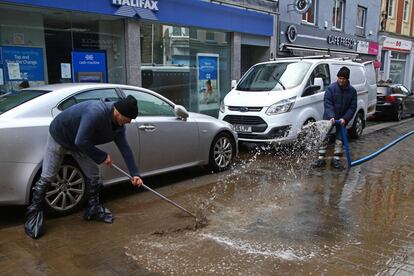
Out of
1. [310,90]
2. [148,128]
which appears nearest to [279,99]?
[310,90]

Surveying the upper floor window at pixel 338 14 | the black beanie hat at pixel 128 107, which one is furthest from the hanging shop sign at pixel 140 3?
the upper floor window at pixel 338 14

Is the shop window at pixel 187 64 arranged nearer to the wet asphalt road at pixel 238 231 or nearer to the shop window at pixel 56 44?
the shop window at pixel 56 44

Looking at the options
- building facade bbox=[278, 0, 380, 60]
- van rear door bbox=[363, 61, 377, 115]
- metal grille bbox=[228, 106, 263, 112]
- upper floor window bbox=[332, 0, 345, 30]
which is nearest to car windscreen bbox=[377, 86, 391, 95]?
building facade bbox=[278, 0, 380, 60]

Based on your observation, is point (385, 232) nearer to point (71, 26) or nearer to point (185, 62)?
point (71, 26)

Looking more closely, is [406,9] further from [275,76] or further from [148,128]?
[148,128]

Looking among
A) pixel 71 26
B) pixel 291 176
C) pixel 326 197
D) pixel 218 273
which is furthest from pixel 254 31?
pixel 218 273

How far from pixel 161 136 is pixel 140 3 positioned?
19.5 ft

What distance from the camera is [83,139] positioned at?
3.86 m

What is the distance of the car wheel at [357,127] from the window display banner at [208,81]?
494cm

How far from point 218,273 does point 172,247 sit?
66 centimetres

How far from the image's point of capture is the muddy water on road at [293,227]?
144 inches

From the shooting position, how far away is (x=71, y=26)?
979 cm

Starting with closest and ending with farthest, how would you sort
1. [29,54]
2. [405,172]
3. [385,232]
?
[385,232], [405,172], [29,54]

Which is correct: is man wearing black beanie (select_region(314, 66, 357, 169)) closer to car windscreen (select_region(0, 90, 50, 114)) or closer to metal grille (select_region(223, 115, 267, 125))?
metal grille (select_region(223, 115, 267, 125))
